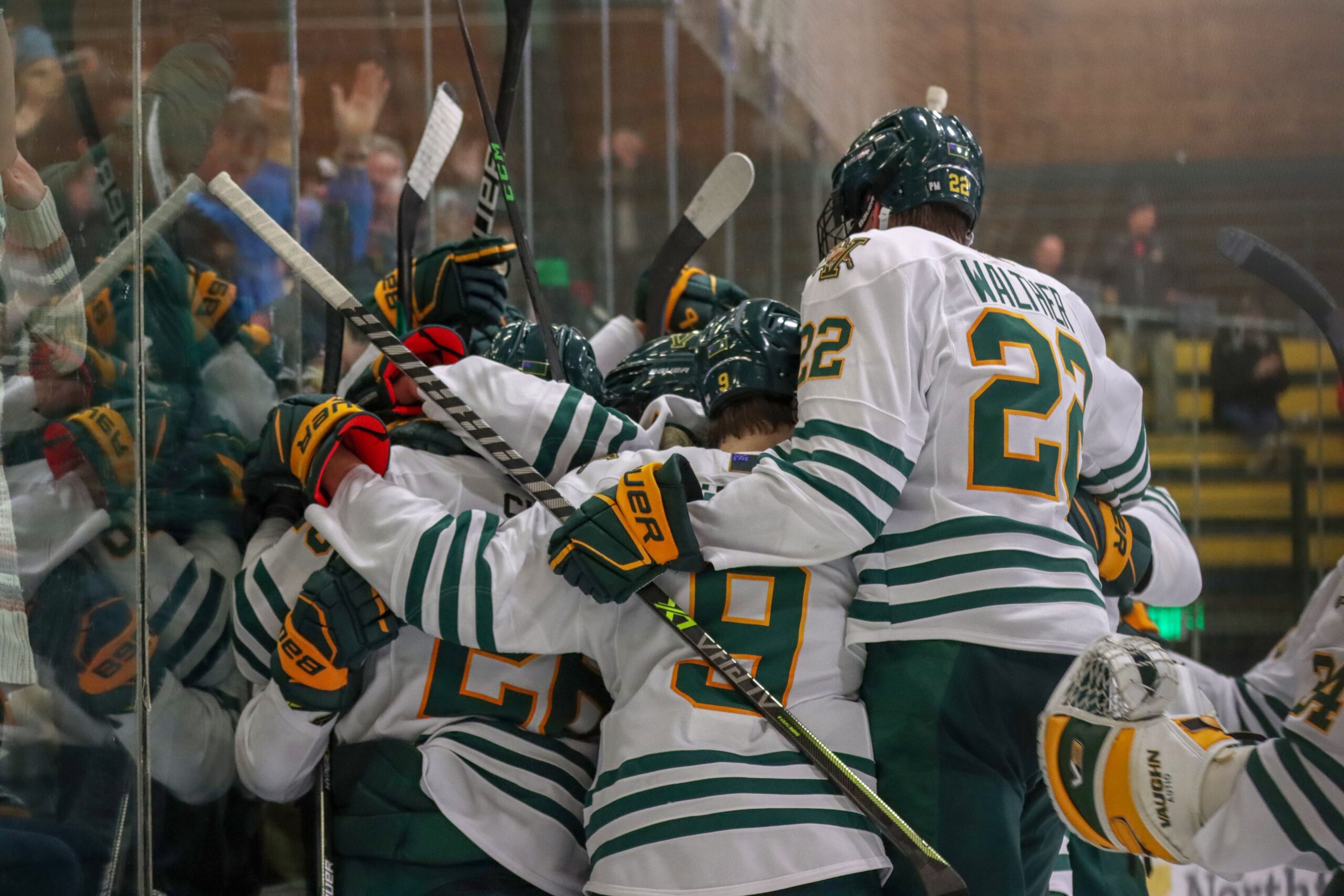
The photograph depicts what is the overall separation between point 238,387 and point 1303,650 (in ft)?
6.21

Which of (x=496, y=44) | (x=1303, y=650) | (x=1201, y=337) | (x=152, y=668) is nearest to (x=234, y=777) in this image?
(x=152, y=668)

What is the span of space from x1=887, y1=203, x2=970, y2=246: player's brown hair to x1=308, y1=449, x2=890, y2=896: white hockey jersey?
0.40 meters

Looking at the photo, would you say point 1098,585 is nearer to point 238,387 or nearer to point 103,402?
point 103,402

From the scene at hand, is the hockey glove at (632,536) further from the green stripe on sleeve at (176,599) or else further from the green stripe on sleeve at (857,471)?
the green stripe on sleeve at (176,599)

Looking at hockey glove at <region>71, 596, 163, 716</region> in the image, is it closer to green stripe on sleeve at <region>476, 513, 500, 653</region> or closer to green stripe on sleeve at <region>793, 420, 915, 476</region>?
green stripe on sleeve at <region>476, 513, 500, 653</region>

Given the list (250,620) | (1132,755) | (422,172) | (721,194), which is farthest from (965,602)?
(422,172)

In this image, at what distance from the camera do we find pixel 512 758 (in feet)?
5.07

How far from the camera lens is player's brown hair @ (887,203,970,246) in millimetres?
1677

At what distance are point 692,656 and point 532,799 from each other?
292mm

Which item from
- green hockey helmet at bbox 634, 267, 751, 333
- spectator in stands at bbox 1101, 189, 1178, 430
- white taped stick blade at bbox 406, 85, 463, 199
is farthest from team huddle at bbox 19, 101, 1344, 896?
spectator in stands at bbox 1101, 189, 1178, 430

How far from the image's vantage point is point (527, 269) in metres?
2.03

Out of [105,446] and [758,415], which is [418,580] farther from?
[758,415]

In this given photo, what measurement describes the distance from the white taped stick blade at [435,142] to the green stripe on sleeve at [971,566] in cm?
114

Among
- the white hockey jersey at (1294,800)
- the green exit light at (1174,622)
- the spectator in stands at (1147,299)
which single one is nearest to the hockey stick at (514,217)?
the white hockey jersey at (1294,800)
